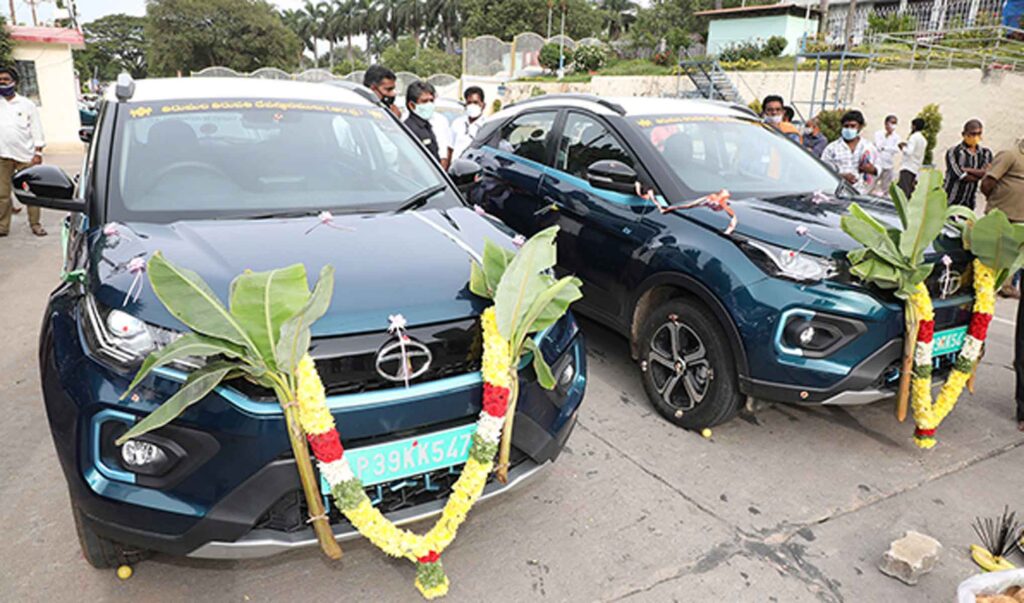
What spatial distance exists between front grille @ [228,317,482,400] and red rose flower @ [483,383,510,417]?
103 millimetres

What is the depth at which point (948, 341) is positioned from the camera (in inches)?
139

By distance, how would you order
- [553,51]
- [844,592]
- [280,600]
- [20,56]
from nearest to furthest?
[280,600], [844,592], [20,56], [553,51]

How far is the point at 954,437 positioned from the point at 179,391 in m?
4.02

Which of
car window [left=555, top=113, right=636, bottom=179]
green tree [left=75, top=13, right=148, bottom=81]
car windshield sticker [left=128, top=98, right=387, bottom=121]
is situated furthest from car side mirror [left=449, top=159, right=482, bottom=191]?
green tree [left=75, top=13, right=148, bottom=81]

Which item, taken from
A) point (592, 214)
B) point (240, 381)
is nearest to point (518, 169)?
point (592, 214)

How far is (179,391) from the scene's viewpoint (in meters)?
1.85

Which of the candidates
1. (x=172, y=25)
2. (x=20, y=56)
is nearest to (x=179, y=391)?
(x=20, y=56)

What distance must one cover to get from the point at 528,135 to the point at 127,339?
3691mm

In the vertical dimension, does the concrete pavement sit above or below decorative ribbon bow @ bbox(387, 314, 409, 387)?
below

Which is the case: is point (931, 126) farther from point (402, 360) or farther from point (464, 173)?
point (402, 360)

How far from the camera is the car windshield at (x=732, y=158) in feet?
13.4

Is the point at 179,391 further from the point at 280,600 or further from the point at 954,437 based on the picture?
the point at 954,437

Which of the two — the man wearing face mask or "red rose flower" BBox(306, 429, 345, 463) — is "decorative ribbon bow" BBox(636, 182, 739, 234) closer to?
"red rose flower" BBox(306, 429, 345, 463)

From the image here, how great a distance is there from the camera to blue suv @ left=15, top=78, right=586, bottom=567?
1.97 meters
